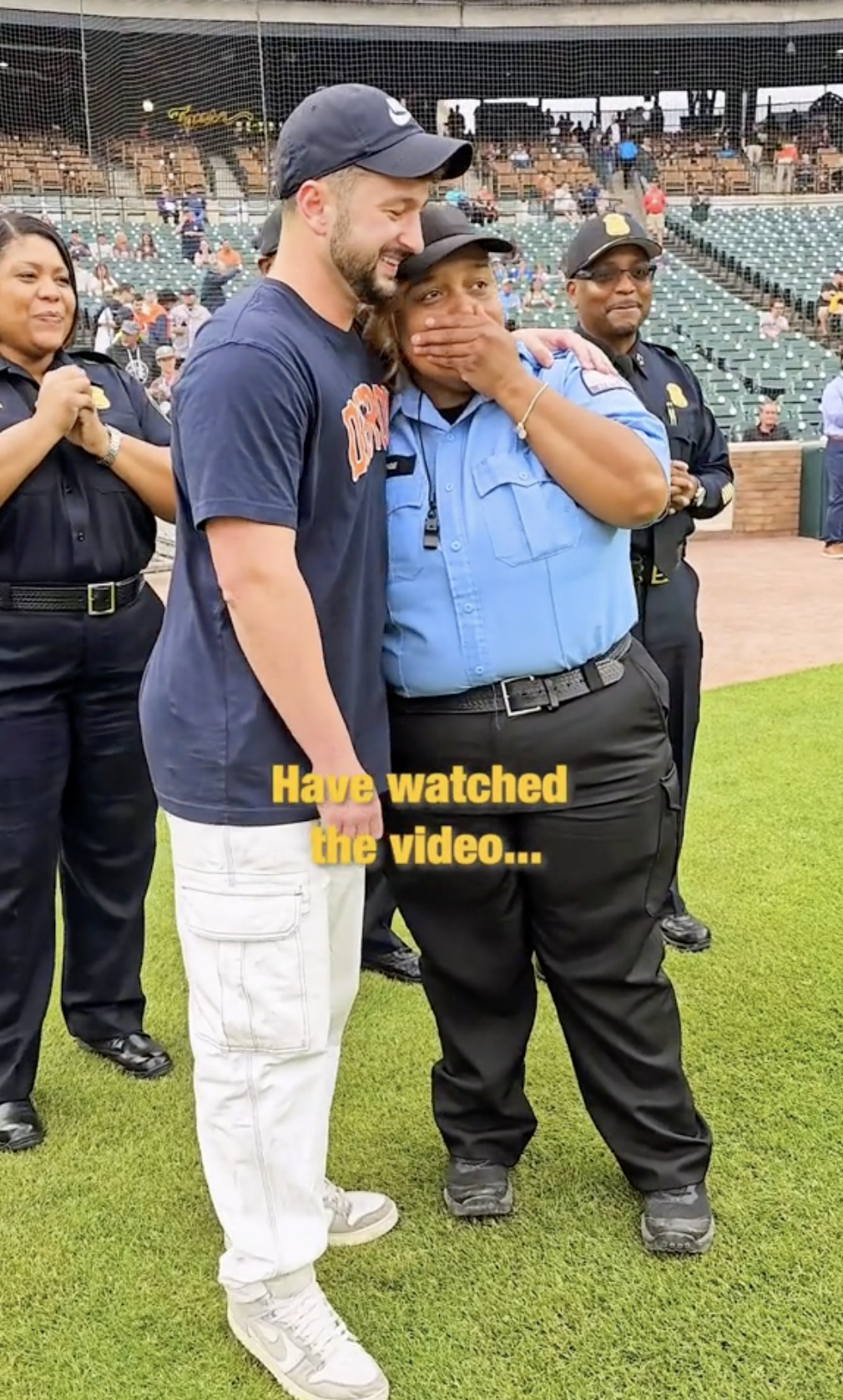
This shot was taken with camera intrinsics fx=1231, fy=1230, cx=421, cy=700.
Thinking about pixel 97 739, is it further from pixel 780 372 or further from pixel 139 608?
pixel 780 372

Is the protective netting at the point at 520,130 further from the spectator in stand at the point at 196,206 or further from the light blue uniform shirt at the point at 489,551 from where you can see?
the light blue uniform shirt at the point at 489,551

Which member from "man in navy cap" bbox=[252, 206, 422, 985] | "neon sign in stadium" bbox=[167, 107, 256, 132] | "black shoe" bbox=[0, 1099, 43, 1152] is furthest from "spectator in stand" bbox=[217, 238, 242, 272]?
"black shoe" bbox=[0, 1099, 43, 1152]

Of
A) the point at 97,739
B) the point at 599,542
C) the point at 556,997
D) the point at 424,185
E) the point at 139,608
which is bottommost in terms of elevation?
the point at 556,997

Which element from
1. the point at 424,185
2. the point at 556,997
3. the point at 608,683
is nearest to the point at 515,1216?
the point at 556,997

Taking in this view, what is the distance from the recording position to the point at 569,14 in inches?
951

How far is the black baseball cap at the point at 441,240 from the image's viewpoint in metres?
1.87

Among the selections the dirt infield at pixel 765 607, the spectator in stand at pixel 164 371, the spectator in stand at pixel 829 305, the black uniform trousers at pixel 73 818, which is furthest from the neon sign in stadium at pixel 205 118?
the black uniform trousers at pixel 73 818

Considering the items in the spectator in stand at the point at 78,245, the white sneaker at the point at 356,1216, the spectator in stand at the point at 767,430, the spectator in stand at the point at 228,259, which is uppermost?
the spectator in stand at the point at 78,245

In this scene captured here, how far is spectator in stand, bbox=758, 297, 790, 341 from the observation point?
59.8ft

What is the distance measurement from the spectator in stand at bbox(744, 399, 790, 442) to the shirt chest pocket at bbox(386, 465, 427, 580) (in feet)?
37.8

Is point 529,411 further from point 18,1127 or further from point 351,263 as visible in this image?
point 18,1127

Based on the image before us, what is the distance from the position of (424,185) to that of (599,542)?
2.02 ft

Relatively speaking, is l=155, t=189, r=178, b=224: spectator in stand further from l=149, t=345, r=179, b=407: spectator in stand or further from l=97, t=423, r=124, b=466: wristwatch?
l=97, t=423, r=124, b=466: wristwatch

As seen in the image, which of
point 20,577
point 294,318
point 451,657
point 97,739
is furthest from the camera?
point 97,739
